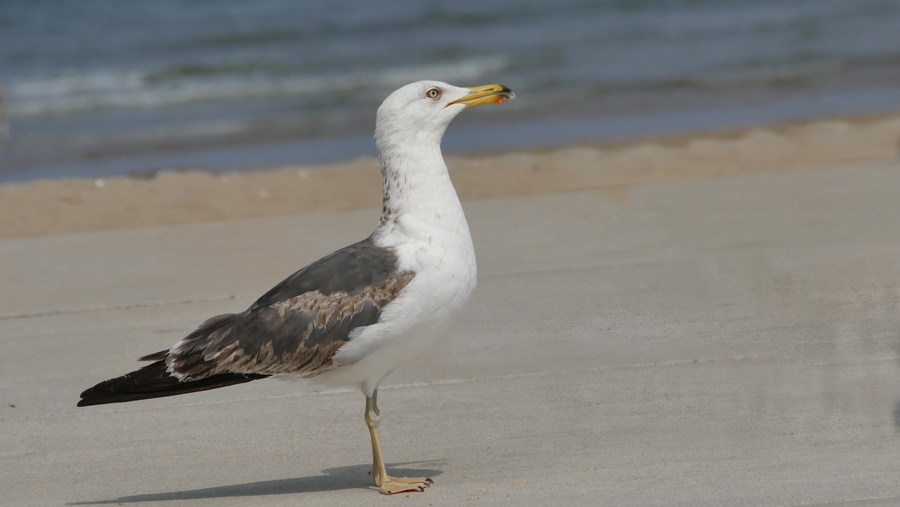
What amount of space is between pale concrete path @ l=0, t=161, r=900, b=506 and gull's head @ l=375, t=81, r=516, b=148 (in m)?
1.35

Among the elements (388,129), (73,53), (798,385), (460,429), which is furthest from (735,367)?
(73,53)

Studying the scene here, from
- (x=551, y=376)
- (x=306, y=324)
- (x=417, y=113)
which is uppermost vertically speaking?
(x=417, y=113)

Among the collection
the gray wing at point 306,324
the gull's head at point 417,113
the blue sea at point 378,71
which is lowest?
the gray wing at point 306,324

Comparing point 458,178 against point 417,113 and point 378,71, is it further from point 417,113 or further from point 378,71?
point 378,71

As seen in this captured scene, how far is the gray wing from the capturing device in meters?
4.84

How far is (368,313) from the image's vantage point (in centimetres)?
482

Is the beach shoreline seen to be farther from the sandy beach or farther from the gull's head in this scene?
the gull's head

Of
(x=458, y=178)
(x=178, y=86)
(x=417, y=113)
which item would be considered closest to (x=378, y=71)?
(x=178, y=86)

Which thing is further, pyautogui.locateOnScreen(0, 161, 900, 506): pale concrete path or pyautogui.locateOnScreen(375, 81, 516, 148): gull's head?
pyautogui.locateOnScreen(375, 81, 516, 148): gull's head

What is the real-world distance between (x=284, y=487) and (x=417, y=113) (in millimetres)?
1590

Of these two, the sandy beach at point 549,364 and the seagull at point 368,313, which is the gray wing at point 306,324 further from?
the sandy beach at point 549,364

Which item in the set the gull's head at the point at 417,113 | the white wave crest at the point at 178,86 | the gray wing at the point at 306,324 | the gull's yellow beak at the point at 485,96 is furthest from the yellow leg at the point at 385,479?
the white wave crest at the point at 178,86

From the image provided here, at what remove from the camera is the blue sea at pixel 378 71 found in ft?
56.1

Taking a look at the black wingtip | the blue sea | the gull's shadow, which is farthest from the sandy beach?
the blue sea
